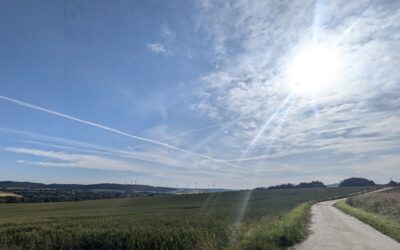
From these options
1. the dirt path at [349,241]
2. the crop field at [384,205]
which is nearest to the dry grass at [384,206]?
the crop field at [384,205]

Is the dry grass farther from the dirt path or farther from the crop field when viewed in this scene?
the dirt path

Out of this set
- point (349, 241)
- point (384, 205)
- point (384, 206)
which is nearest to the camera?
point (349, 241)

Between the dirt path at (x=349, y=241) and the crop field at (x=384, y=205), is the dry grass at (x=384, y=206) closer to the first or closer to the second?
the crop field at (x=384, y=205)

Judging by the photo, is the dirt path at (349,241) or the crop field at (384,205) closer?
the dirt path at (349,241)

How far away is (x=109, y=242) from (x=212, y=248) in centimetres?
1055

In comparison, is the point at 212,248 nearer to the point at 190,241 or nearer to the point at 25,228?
the point at 190,241

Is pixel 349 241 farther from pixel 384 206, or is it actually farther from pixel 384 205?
pixel 384 205

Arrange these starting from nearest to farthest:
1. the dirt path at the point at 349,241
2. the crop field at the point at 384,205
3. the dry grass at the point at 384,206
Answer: the dirt path at the point at 349,241
the dry grass at the point at 384,206
the crop field at the point at 384,205

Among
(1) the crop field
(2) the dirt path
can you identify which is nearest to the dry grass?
(1) the crop field

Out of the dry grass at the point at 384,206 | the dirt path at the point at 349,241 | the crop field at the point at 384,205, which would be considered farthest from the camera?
the crop field at the point at 384,205

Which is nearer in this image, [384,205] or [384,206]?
[384,206]

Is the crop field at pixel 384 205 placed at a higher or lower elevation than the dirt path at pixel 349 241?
higher

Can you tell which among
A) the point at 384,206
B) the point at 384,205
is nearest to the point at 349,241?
the point at 384,206

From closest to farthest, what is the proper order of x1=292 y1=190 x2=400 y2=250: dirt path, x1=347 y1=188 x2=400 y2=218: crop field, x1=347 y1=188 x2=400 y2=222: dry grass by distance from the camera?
1. x1=292 y1=190 x2=400 y2=250: dirt path
2. x1=347 y1=188 x2=400 y2=222: dry grass
3. x1=347 y1=188 x2=400 y2=218: crop field
